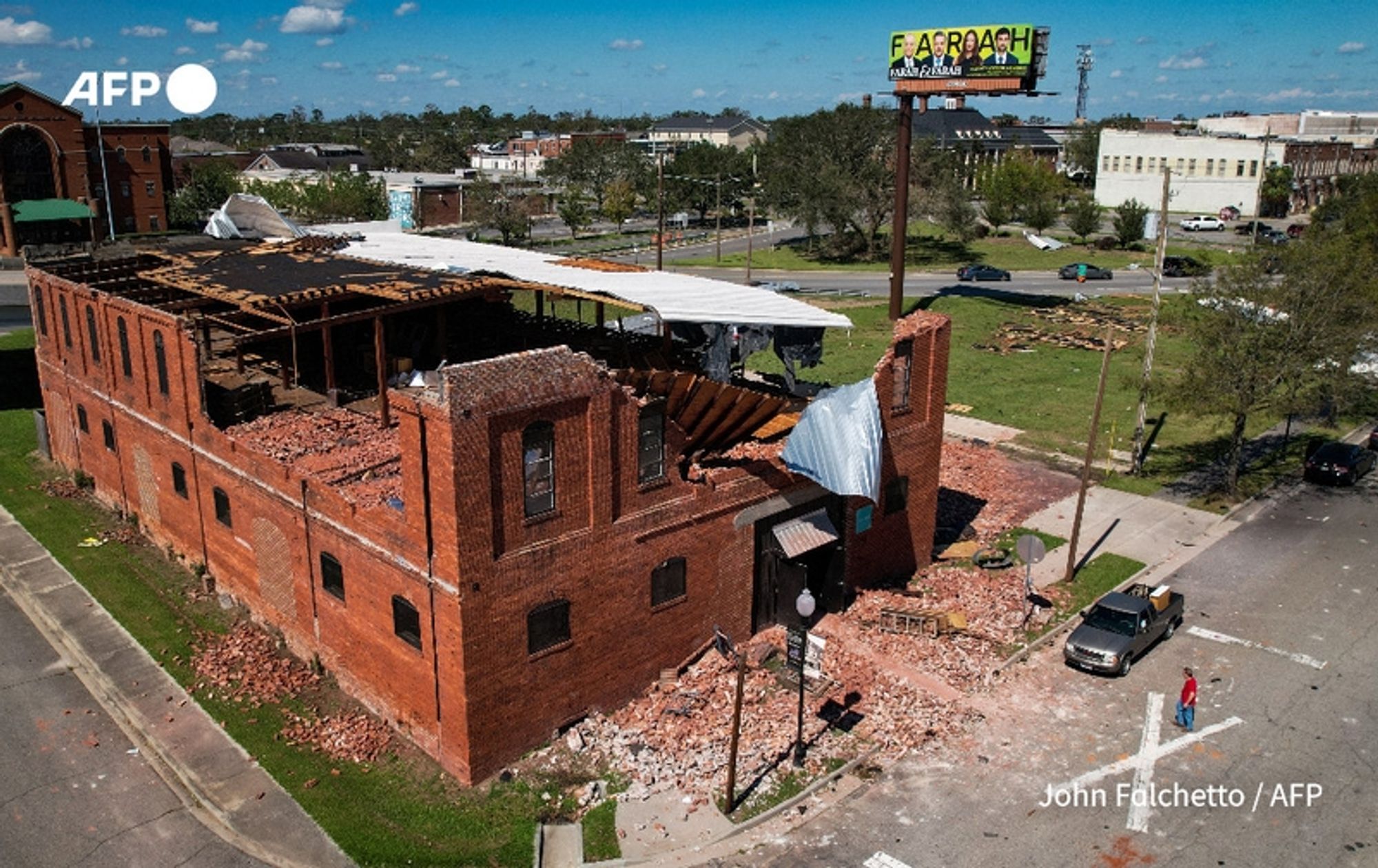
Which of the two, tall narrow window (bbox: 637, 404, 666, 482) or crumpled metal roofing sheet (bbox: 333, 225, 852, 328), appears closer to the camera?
tall narrow window (bbox: 637, 404, 666, 482)

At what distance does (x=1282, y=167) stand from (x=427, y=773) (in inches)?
4979

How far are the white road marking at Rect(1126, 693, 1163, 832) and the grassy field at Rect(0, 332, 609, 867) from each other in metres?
9.64

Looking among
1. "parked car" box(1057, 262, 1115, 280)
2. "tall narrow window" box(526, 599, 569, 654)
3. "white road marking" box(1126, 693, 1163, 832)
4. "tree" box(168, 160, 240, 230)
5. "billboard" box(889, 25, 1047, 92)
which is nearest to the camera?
"white road marking" box(1126, 693, 1163, 832)

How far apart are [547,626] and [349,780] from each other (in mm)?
4617


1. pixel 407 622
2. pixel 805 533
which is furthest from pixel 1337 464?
pixel 407 622

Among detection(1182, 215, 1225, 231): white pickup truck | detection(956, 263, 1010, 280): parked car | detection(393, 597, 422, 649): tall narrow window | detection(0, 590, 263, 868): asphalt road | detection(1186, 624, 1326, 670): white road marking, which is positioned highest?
detection(1182, 215, 1225, 231): white pickup truck

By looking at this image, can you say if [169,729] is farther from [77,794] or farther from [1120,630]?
[1120,630]

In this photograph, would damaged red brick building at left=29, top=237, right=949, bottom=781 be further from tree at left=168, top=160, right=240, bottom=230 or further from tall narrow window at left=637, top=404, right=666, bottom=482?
tree at left=168, top=160, right=240, bottom=230

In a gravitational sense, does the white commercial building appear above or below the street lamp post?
above

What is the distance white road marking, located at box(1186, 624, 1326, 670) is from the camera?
2358 cm

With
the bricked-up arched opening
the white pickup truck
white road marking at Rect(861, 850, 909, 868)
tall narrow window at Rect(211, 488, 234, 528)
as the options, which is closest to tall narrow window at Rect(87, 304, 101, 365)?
tall narrow window at Rect(211, 488, 234, 528)

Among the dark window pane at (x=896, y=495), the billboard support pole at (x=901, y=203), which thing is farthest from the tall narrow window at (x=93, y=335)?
the billboard support pole at (x=901, y=203)

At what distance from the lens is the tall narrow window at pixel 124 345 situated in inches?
1123

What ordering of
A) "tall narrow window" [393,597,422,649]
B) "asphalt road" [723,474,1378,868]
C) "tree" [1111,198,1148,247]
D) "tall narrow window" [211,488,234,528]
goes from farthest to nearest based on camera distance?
"tree" [1111,198,1148,247]
"tall narrow window" [211,488,234,528]
"tall narrow window" [393,597,422,649]
"asphalt road" [723,474,1378,868]
